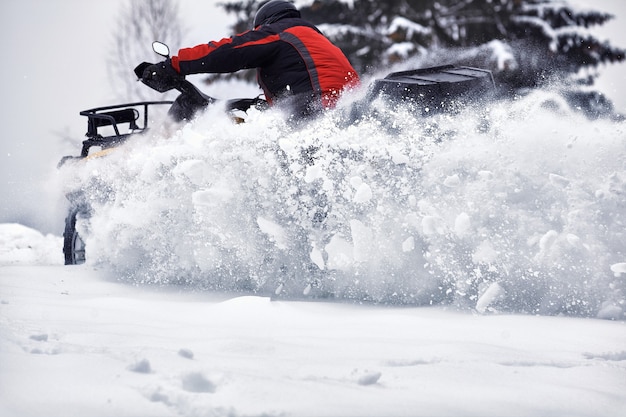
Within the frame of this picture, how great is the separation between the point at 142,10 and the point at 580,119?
12.8 meters

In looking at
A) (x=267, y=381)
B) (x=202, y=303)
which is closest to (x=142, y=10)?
(x=202, y=303)

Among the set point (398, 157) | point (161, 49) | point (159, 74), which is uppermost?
point (161, 49)

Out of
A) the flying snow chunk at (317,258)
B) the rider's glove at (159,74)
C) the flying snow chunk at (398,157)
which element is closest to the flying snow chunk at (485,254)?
the flying snow chunk at (398,157)

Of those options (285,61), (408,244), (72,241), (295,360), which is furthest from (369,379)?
(72,241)

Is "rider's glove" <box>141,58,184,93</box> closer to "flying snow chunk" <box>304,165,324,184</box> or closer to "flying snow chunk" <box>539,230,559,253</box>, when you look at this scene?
"flying snow chunk" <box>304,165,324,184</box>

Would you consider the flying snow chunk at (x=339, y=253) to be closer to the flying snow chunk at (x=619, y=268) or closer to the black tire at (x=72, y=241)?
the flying snow chunk at (x=619, y=268)

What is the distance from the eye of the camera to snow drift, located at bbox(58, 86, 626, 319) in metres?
3.12

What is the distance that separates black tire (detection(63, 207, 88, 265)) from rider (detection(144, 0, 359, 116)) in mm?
1490

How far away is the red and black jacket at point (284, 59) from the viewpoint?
13.2ft

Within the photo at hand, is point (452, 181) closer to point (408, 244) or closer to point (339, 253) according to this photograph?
point (408, 244)

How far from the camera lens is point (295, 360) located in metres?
2.21

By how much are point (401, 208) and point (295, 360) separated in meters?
1.33

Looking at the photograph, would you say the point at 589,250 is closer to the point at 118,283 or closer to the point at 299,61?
the point at 299,61

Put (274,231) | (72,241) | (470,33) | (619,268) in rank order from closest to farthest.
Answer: (619,268), (274,231), (72,241), (470,33)
